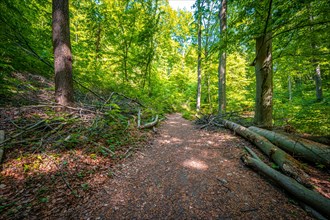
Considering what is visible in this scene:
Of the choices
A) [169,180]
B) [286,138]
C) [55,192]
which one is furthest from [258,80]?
[55,192]

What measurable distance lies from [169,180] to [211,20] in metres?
14.4

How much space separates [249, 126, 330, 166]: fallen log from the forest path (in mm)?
1251

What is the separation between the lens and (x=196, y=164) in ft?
12.3

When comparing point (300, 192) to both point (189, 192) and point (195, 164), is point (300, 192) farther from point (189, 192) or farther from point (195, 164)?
point (195, 164)

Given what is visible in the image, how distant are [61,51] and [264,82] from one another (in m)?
7.32

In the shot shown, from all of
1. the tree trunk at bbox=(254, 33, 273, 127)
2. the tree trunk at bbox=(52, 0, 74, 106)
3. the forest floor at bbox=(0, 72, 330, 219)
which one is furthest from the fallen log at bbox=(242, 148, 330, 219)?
the tree trunk at bbox=(52, 0, 74, 106)

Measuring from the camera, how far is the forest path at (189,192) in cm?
219

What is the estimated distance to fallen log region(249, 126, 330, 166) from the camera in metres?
3.15

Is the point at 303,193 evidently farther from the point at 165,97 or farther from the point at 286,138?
the point at 165,97

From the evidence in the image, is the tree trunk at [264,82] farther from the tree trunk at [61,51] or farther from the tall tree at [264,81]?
the tree trunk at [61,51]

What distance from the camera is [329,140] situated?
144 inches

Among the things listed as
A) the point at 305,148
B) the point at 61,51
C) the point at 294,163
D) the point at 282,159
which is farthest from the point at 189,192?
the point at 61,51

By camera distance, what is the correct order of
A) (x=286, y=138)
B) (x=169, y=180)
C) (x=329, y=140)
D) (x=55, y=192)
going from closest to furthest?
(x=55, y=192) → (x=169, y=180) → (x=329, y=140) → (x=286, y=138)

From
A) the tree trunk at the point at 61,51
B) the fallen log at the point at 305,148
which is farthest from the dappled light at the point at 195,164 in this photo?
the tree trunk at the point at 61,51
